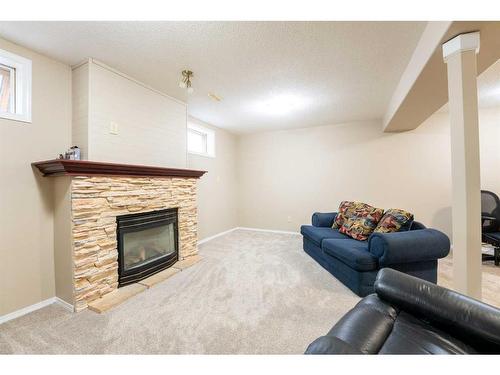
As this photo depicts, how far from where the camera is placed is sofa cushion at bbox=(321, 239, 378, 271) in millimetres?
2131

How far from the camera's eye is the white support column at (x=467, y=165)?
1.41 metres

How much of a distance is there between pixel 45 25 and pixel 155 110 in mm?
1284

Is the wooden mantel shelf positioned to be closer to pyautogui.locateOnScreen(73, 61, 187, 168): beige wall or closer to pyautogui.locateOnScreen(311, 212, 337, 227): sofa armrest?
pyautogui.locateOnScreen(73, 61, 187, 168): beige wall

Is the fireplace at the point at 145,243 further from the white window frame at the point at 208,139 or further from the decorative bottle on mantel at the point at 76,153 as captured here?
the white window frame at the point at 208,139

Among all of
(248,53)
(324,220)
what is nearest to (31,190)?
(248,53)

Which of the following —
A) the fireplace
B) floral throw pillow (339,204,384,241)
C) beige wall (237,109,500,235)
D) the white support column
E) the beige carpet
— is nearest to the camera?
the white support column

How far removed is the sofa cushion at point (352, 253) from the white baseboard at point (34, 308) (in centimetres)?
275

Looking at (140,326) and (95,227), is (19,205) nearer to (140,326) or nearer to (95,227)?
(95,227)

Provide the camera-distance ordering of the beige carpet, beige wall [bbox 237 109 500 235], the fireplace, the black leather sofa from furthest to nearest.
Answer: beige wall [bbox 237 109 500 235]
the fireplace
the beige carpet
the black leather sofa

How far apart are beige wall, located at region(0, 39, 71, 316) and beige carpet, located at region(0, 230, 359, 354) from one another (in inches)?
11.3

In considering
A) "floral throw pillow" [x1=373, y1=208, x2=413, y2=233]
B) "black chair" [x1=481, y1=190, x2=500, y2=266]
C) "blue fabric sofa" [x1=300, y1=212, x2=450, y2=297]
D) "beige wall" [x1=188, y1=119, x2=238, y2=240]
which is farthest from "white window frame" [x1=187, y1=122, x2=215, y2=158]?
"black chair" [x1=481, y1=190, x2=500, y2=266]

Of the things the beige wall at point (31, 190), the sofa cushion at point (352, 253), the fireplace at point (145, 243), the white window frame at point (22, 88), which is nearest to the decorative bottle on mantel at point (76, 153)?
the beige wall at point (31, 190)

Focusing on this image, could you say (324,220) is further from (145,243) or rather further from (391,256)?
(145,243)
